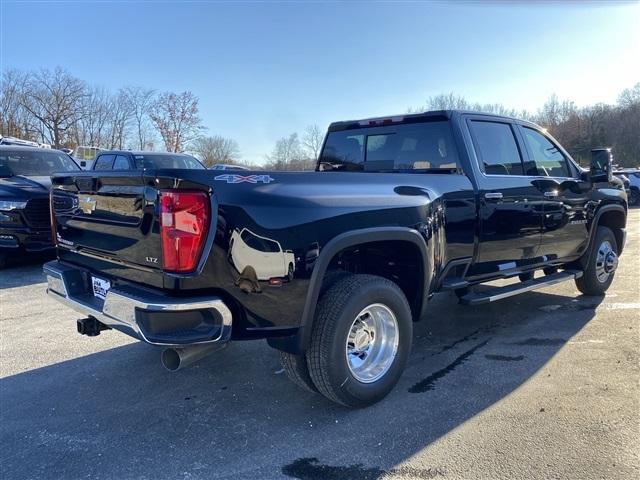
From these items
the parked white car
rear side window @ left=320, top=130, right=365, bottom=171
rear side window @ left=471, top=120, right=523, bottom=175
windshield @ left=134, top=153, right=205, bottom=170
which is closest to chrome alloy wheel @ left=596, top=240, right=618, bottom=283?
rear side window @ left=471, top=120, right=523, bottom=175

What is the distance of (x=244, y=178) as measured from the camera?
8.50ft

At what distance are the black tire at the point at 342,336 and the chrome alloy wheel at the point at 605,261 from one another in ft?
12.7

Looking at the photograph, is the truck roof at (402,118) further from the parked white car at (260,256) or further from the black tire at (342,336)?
the parked white car at (260,256)

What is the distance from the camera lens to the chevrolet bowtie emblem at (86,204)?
306 centimetres

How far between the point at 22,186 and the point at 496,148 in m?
6.91

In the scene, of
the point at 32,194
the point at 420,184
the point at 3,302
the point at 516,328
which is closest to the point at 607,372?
the point at 516,328

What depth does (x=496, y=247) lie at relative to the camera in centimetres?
423

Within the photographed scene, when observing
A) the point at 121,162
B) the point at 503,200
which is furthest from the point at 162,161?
the point at 503,200

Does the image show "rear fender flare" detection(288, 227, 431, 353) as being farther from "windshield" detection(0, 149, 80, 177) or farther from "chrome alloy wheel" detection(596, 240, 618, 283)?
"windshield" detection(0, 149, 80, 177)

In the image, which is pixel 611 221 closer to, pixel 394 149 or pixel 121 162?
pixel 394 149

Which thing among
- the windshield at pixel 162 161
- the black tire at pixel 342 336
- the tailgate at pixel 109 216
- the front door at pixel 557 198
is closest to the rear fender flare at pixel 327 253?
the black tire at pixel 342 336

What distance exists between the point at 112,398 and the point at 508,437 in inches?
105

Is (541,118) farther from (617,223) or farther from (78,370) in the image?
(78,370)

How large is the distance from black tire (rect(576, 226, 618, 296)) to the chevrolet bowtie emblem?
529 cm
